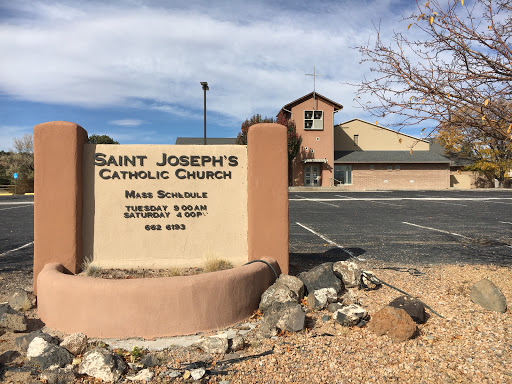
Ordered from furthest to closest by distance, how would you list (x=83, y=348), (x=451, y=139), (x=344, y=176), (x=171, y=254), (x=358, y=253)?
1. (x=344, y=176)
2. (x=358, y=253)
3. (x=171, y=254)
4. (x=451, y=139)
5. (x=83, y=348)

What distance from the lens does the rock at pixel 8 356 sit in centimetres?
391

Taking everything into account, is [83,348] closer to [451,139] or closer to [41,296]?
[41,296]

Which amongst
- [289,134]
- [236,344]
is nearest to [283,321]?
[236,344]

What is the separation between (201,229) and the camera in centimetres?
598

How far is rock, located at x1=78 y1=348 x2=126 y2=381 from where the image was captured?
366 centimetres

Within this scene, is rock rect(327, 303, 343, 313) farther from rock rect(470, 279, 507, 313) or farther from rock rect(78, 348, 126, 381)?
rock rect(78, 348, 126, 381)

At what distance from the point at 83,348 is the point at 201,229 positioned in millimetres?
2418

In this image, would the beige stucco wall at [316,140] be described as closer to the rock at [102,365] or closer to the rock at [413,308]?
the rock at [413,308]

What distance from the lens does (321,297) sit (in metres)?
5.26

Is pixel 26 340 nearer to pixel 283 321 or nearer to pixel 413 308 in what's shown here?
pixel 283 321

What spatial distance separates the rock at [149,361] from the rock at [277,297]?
1.70 meters

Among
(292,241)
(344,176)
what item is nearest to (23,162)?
(344,176)

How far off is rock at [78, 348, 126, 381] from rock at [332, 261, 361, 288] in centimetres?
343

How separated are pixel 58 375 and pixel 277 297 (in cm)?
271
